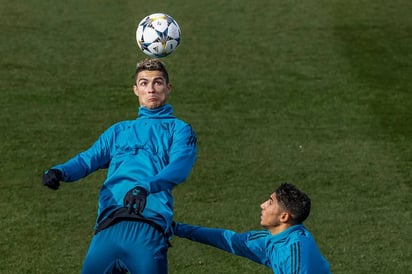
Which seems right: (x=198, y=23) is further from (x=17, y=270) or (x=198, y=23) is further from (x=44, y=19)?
(x=17, y=270)

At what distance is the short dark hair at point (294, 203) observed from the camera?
295 inches

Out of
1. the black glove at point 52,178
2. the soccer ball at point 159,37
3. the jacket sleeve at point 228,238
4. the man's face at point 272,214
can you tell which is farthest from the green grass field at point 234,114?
the black glove at point 52,178

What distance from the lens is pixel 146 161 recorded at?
24.4 ft

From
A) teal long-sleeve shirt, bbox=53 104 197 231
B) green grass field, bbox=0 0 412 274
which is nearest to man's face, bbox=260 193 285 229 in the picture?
teal long-sleeve shirt, bbox=53 104 197 231

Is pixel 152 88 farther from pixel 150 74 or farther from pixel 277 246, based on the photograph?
pixel 277 246

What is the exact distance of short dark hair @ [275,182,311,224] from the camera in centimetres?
748

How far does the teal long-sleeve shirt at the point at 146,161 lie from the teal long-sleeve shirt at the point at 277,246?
21.8 inches

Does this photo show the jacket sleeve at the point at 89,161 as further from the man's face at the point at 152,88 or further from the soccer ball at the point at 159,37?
the soccer ball at the point at 159,37

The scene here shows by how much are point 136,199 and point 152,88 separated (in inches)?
50.8

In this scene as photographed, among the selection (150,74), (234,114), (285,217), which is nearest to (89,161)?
(150,74)

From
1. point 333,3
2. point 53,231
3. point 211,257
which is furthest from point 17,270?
point 333,3

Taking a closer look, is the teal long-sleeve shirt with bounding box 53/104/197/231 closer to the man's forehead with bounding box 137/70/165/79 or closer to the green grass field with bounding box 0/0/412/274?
the man's forehead with bounding box 137/70/165/79

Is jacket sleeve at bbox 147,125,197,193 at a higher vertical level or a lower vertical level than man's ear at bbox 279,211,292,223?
higher

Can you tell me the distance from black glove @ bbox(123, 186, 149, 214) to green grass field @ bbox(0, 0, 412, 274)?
12.6ft
